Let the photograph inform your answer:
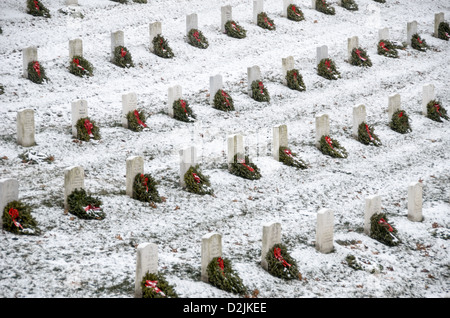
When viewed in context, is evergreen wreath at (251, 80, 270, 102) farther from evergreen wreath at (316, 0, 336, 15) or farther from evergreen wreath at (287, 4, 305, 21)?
evergreen wreath at (316, 0, 336, 15)

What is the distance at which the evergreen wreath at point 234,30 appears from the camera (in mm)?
19969

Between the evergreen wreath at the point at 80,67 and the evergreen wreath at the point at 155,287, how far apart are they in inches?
350

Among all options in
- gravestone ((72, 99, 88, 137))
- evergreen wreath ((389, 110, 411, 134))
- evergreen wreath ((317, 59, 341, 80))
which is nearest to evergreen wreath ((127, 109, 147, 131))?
gravestone ((72, 99, 88, 137))

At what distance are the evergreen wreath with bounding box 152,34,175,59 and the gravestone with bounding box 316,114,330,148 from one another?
546 cm

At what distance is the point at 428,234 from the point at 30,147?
7957mm

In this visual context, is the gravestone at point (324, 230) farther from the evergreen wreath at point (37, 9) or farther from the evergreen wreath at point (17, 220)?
the evergreen wreath at point (37, 9)

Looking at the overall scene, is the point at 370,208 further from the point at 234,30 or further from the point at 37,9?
the point at 37,9

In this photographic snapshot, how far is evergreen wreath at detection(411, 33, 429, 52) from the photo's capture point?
21.6 metres

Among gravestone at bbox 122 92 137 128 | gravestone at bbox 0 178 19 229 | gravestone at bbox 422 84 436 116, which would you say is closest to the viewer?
gravestone at bbox 0 178 19 229

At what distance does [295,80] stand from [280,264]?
8597 mm

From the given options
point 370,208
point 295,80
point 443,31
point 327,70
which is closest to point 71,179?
point 370,208

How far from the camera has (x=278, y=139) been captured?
45.8 feet
